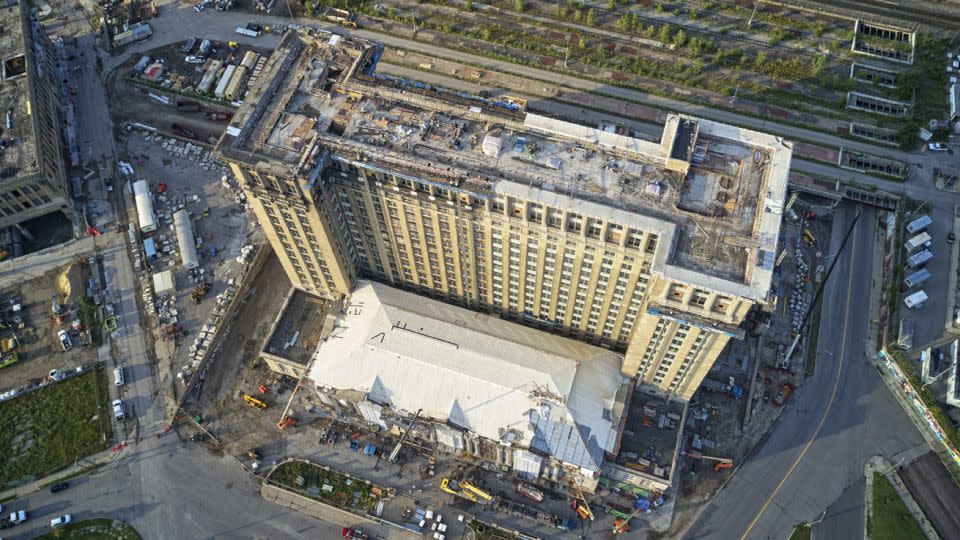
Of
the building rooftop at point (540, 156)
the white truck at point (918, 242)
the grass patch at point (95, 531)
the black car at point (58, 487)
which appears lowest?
the grass patch at point (95, 531)

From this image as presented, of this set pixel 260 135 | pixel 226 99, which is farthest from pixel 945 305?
pixel 226 99

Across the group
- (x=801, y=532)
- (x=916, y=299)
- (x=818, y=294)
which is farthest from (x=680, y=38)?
(x=801, y=532)

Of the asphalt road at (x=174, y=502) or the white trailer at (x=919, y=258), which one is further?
the white trailer at (x=919, y=258)

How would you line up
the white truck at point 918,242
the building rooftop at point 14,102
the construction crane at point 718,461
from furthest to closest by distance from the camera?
the building rooftop at point 14,102
the white truck at point 918,242
the construction crane at point 718,461

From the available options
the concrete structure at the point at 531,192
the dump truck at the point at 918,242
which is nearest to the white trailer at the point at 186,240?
the concrete structure at the point at 531,192

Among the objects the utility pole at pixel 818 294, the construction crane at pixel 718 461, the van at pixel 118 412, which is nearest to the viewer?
the construction crane at pixel 718 461

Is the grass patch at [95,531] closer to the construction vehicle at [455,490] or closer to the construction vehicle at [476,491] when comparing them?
the construction vehicle at [455,490]

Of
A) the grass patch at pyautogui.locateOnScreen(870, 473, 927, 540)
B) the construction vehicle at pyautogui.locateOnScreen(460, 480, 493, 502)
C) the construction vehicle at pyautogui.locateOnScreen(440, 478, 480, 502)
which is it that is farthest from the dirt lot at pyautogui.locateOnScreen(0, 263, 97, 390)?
the grass patch at pyautogui.locateOnScreen(870, 473, 927, 540)
